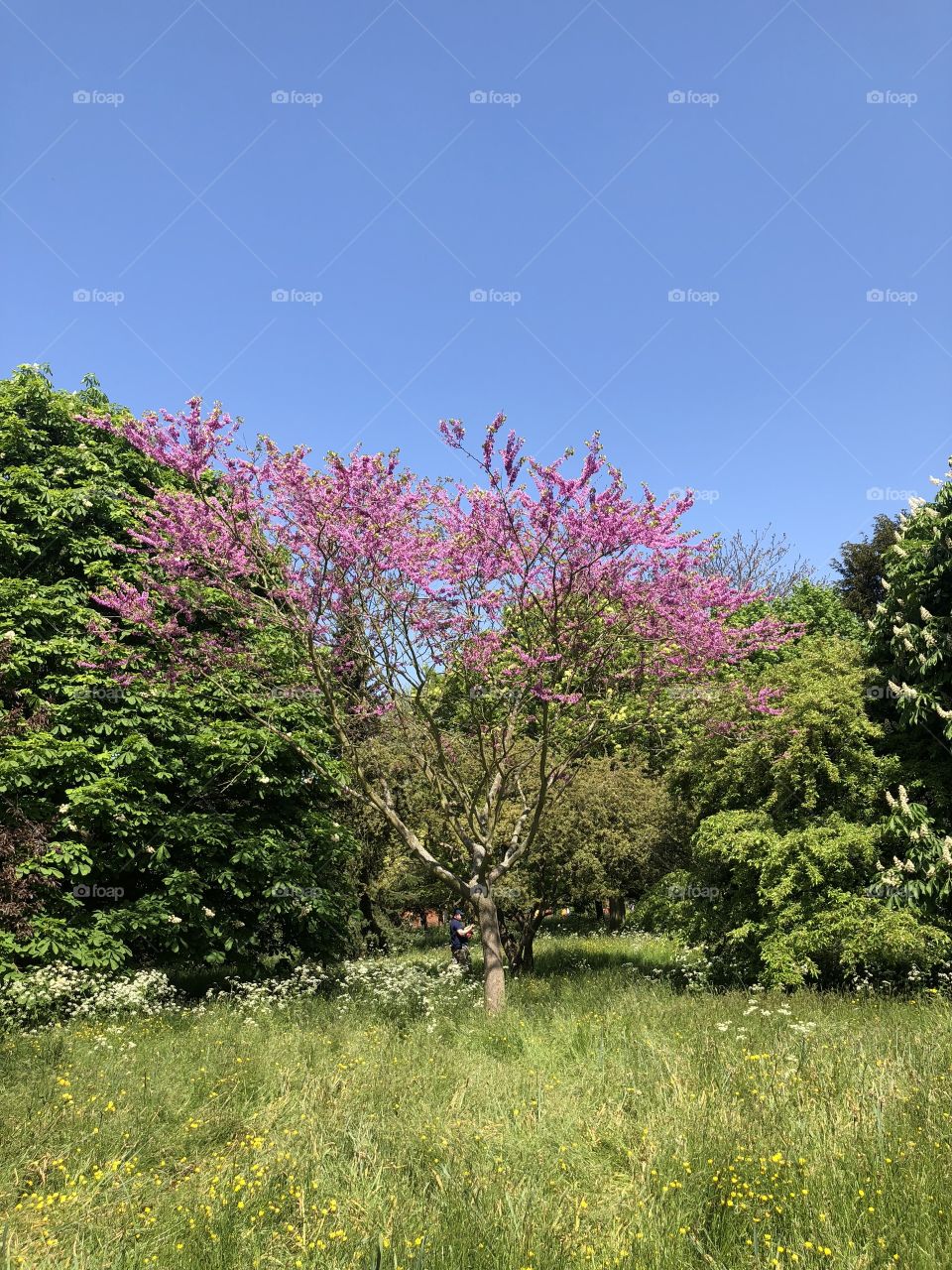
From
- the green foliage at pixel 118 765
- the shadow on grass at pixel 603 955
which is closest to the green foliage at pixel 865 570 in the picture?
the shadow on grass at pixel 603 955

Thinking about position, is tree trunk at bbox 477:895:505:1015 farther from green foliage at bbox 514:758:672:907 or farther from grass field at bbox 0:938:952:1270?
green foliage at bbox 514:758:672:907

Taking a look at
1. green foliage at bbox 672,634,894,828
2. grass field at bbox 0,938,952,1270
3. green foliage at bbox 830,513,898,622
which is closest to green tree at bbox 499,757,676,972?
green foliage at bbox 672,634,894,828

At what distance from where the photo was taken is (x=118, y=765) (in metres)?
11.5

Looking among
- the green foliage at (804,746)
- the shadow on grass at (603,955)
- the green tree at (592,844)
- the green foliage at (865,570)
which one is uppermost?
the green foliage at (865,570)

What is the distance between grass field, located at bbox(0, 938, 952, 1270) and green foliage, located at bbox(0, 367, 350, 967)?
12.8 feet

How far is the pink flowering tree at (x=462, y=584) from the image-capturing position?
8594mm

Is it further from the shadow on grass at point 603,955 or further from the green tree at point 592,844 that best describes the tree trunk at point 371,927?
the green tree at point 592,844

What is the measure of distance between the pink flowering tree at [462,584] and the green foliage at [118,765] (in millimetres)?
1702

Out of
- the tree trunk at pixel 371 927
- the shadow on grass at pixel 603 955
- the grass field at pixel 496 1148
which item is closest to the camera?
the grass field at pixel 496 1148

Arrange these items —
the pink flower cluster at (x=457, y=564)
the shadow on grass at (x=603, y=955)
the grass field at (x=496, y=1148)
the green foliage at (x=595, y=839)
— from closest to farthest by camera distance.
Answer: the grass field at (x=496, y=1148) < the pink flower cluster at (x=457, y=564) < the shadow on grass at (x=603, y=955) < the green foliage at (x=595, y=839)

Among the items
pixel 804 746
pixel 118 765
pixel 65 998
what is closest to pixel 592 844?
pixel 804 746

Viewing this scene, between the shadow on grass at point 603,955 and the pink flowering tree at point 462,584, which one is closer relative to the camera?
the pink flowering tree at point 462,584

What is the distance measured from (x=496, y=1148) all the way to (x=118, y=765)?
9088mm

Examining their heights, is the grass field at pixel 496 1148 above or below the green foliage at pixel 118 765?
below
